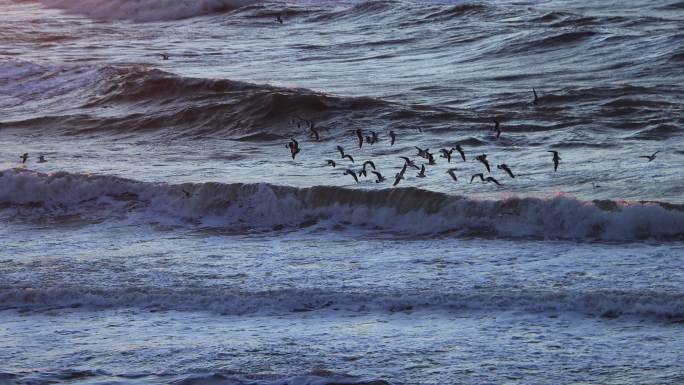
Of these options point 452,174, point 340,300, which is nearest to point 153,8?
point 452,174

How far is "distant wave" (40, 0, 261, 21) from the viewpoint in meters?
34.4

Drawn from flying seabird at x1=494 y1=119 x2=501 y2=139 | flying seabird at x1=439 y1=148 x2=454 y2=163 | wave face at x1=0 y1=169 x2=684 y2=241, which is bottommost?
wave face at x1=0 y1=169 x2=684 y2=241

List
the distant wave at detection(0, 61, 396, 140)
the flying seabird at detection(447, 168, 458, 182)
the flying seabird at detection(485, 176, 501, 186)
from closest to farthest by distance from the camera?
the flying seabird at detection(485, 176, 501, 186) → the flying seabird at detection(447, 168, 458, 182) → the distant wave at detection(0, 61, 396, 140)

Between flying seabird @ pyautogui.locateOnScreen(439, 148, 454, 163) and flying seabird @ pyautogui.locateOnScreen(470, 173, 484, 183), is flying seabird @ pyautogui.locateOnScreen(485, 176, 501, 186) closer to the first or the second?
flying seabird @ pyautogui.locateOnScreen(470, 173, 484, 183)

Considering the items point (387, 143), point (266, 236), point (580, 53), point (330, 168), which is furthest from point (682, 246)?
point (580, 53)

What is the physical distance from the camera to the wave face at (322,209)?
863cm

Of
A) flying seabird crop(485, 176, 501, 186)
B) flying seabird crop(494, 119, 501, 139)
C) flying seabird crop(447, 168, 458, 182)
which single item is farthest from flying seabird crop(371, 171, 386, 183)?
flying seabird crop(494, 119, 501, 139)

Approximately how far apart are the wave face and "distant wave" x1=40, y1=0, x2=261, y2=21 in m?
22.8

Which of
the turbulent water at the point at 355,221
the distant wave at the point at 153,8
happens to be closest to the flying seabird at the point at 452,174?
the turbulent water at the point at 355,221

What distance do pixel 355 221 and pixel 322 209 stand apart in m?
0.42

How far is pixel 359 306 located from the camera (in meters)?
7.18

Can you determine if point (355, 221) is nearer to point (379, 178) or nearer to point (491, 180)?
point (379, 178)

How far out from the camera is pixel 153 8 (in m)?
35.6

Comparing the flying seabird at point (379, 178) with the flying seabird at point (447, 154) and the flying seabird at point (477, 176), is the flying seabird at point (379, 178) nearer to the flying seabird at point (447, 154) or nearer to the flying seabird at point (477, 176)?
the flying seabird at point (447, 154)
